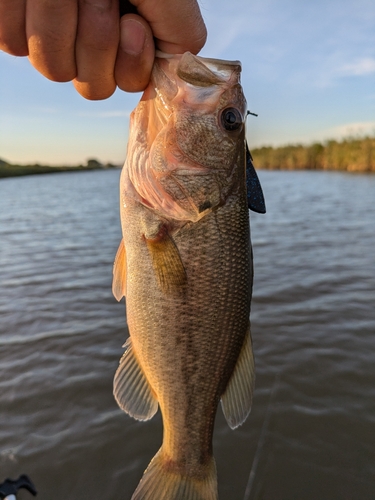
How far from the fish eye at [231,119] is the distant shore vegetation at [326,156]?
45.9 m

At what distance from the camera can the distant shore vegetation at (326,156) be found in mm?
44375

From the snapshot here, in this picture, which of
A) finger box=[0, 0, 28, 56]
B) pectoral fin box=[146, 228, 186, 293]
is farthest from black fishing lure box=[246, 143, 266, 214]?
finger box=[0, 0, 28, 56]

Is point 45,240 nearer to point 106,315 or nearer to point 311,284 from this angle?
point 106,315

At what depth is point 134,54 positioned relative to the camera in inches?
67.1

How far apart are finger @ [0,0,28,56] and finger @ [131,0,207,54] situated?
0.45 metres

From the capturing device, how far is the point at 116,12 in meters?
1.61

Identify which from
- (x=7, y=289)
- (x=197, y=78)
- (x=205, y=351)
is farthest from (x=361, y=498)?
(x=7, y=289)

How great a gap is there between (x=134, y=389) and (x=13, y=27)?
6.14 ft

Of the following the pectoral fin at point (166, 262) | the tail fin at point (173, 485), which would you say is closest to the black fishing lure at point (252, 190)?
the pectoral fin at point (166, 262)

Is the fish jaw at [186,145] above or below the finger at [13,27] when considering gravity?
below

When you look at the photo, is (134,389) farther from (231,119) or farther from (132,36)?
(132,36)

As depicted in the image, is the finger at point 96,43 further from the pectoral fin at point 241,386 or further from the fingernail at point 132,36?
the pectoral fin at point 241,386

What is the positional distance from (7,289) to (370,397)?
300 inches

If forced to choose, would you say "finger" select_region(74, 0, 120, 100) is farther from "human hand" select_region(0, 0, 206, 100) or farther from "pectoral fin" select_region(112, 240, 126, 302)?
"pectoral fin" select_region(112, 240, 126, 302)
